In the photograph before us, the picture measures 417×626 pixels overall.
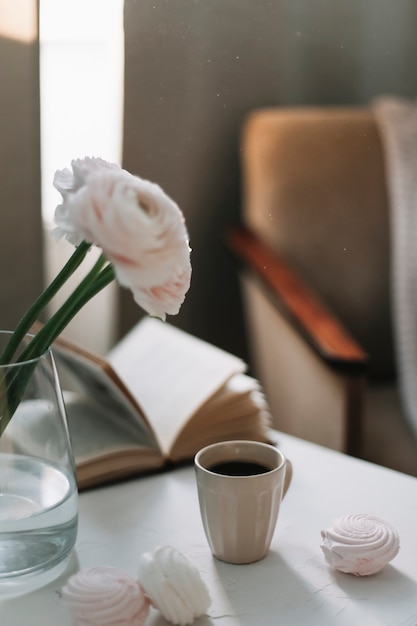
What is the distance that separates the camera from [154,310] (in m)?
0.47

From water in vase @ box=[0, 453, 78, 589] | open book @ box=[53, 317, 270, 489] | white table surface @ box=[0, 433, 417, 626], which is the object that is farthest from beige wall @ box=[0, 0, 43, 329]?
water in vase @ box=[0, 453, 78, 589]

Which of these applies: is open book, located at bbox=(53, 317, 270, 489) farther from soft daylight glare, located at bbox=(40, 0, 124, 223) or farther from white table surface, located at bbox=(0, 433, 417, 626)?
soft daylight glare, located at bbox=(40, 0, 124, 223)

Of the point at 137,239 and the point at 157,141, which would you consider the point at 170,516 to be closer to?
the point at 137,239

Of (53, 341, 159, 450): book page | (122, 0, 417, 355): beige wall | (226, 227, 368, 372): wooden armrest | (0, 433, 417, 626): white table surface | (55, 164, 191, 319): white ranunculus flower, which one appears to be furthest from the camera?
(226, 227, 368, 372): wooden armrest

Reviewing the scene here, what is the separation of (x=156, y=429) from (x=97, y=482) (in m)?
0.09

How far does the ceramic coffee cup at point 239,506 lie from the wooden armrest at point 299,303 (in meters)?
0.44

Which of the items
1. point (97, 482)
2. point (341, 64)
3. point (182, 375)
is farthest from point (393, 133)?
point (97, 482)

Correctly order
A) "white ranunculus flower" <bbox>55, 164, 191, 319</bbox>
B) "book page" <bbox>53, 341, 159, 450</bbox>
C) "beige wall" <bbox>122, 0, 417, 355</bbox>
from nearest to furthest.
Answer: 1. "white ranunculus flower" <bbox>55, 164, 191, 319</bbox>
2. "book page" <bbox>53, 341, 159, 450</bbox>
3. "beige wall" <bbox>122, 0, 417, 355</bbox>

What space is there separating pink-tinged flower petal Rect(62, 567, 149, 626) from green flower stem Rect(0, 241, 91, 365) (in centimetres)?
15

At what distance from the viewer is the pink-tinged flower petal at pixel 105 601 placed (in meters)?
0.49

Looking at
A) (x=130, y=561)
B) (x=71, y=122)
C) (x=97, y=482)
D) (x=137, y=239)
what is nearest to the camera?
(x=137, y=239)

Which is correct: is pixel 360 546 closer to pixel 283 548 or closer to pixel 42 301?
pixel 283 548

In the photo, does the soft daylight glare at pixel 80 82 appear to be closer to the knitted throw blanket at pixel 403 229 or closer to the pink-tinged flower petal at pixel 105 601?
the knitted throw blanket at pixel 403 229

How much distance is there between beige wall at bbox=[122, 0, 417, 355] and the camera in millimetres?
843
